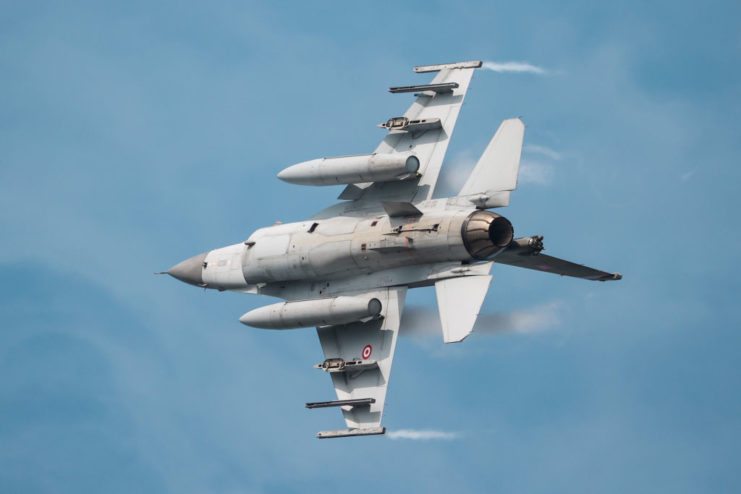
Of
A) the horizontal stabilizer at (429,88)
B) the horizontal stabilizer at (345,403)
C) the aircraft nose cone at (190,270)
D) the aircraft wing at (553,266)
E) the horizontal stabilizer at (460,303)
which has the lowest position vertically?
the horizontal stabilizer at (345,403)

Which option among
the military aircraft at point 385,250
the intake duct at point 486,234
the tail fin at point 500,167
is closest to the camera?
the intake duct at point 486,234

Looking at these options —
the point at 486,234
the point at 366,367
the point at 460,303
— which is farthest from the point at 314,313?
the point at 486,234

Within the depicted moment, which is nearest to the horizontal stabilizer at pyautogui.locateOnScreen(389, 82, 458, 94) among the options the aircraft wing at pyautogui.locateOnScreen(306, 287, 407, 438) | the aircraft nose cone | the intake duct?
the intake duct

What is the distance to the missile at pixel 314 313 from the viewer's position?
35250mm

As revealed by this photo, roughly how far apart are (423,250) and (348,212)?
3159 mm

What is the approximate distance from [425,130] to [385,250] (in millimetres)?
3658

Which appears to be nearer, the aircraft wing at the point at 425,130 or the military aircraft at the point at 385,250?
the military aircraft at the point at 385,250

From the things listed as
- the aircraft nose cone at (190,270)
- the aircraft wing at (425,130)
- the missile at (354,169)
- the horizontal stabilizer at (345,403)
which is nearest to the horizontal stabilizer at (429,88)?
the aircraft wing at (425,130)

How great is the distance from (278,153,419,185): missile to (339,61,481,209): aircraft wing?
510 millimetres

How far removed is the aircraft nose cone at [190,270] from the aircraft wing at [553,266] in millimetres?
8363

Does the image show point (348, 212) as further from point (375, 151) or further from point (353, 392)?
point (353, 392)

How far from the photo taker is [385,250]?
3528 cm

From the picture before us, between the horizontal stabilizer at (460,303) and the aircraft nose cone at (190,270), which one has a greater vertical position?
the aircraft nose cone at (190,270)

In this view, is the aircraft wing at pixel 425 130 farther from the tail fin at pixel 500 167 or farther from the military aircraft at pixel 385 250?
Answer: the tail fin at pixel 500 167
